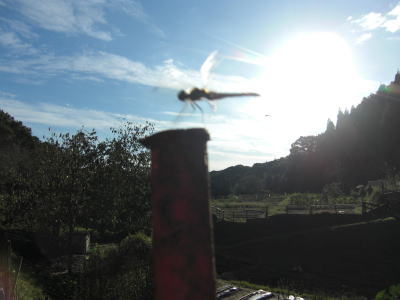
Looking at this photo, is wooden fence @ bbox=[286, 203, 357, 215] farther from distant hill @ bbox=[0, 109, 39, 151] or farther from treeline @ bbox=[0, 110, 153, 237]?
distant hill @ bbox=[0, 109, 39, 151]

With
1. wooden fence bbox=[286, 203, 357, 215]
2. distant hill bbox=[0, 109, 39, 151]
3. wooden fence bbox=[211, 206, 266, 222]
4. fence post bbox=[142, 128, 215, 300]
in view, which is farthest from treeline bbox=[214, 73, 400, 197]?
fence post bbox=[142, 128, 215, 300]

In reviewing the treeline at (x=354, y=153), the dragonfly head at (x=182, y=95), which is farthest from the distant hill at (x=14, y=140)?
the treeline at (x=354, y=153)

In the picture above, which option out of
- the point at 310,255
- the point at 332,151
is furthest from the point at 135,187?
the point at 332,151

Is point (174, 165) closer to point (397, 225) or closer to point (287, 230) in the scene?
point (397, 225)

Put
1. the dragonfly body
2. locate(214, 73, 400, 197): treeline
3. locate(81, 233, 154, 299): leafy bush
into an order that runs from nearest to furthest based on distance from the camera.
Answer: the dragonfly body, locate(81, 233, 154, 299): leafy bush, locate(214, 73, 400, 197): treeline

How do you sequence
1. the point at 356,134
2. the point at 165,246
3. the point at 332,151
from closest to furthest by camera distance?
1. the point at 165,246
2. the point at 356,134
3. the point at 332,151
